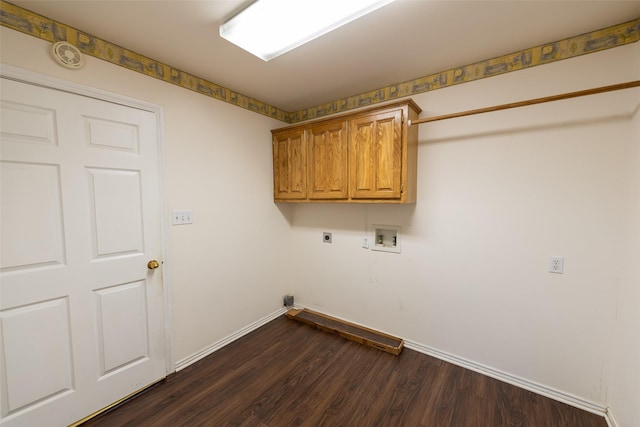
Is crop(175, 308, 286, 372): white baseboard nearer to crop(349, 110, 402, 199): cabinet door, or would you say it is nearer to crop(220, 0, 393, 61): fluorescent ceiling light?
crop(349, 110, 402, 199): cabinet door

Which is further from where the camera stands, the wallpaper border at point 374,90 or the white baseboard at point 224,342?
the white baseboard at point 224,342

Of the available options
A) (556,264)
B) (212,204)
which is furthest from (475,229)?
(212,204)

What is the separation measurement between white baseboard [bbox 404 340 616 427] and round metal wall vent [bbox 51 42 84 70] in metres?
3.31

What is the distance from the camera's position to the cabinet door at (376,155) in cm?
202

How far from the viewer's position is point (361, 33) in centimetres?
156

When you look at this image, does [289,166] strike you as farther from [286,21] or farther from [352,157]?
[286,21]

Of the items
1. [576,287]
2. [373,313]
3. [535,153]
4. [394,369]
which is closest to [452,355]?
[394,369]

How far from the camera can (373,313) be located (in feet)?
8.38

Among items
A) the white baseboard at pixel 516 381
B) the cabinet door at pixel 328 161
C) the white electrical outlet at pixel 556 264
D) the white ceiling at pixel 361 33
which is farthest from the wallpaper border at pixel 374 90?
the white baseboard at pixel 516 381

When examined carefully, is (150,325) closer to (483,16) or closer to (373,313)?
(373,313)

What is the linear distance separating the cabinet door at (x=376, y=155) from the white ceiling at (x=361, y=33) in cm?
41

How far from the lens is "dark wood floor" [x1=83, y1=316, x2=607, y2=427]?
63.0 inches

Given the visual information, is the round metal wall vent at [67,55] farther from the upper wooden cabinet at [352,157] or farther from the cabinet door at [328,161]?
the cabinet door at [328,161]

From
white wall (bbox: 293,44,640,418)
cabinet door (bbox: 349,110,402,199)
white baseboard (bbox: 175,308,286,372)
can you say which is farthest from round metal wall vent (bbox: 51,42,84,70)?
white wall (bbox: 293,44,640,418)
